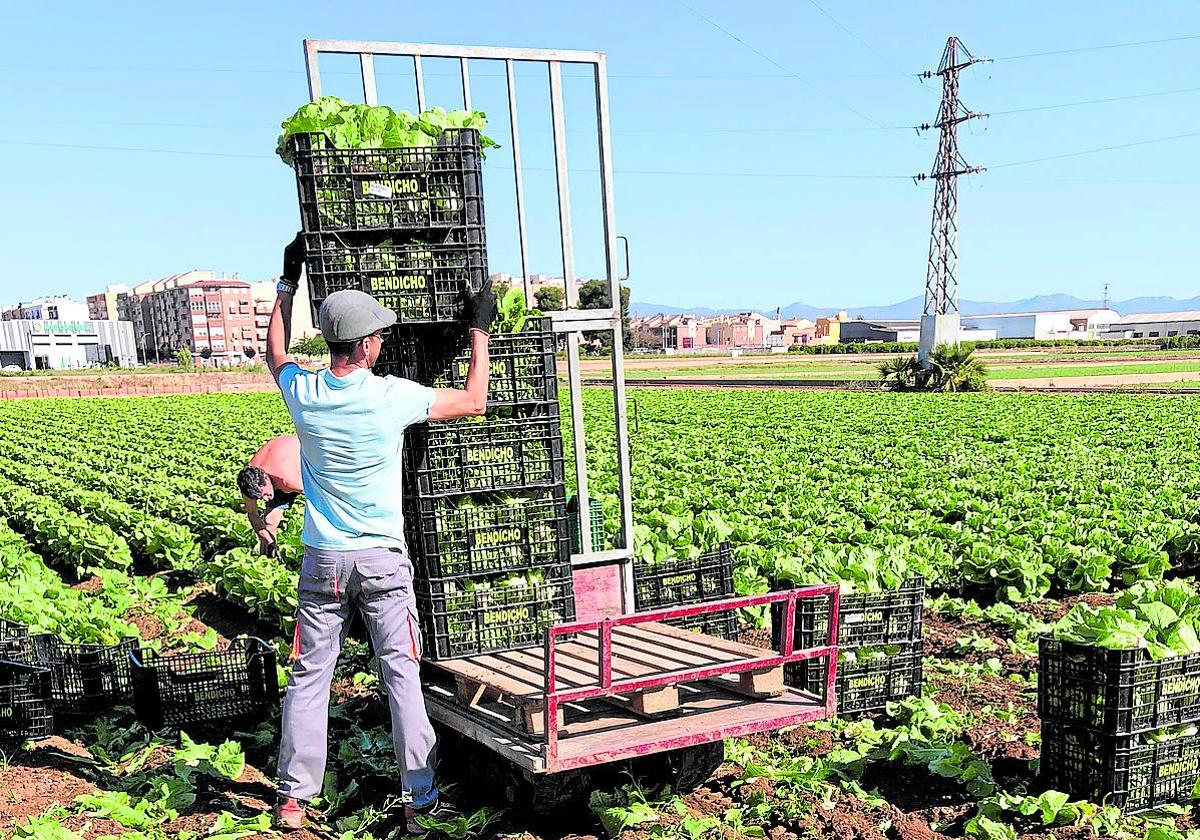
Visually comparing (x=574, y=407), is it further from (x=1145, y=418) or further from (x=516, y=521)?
(x=1145, y=418)

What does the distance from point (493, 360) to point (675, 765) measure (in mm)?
2215

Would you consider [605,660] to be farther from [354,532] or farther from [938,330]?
[938,330]

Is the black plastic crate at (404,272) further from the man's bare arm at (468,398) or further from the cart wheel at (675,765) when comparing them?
the cart wheel at (675,765)

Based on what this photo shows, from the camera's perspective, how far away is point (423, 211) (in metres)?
5.06

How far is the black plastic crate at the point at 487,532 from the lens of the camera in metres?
5.15

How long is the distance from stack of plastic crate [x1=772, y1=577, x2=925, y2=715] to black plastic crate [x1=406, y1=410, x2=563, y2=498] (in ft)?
6.25

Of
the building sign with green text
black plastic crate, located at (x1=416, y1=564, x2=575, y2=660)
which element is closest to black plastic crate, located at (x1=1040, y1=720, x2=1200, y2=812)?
black plastic crate, located at (x1=416, y1=564, x2=575, y2=660)

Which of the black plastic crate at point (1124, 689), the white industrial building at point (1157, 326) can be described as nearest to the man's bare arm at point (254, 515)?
the black plastic crate at point (1124, 689)

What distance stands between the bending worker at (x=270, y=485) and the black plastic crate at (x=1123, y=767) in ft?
14.2

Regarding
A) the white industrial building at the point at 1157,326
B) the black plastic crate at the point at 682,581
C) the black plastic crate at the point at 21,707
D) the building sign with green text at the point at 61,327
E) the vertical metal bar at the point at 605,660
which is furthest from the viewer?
the white industrial building at the point at 1157,326

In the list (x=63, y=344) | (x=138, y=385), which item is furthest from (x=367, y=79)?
(x=63, y=344)

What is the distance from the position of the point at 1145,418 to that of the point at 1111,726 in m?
22.0

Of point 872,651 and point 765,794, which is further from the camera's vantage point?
point 872,651

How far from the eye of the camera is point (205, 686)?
20.0 ft
